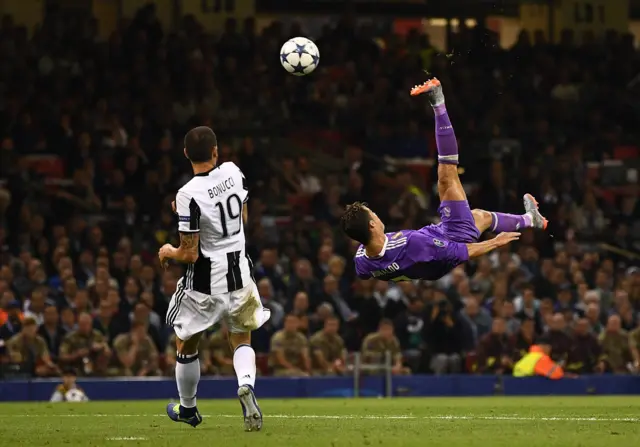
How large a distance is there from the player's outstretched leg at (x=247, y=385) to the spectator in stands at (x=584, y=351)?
10336mm

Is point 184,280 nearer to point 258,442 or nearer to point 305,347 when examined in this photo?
point 258,442

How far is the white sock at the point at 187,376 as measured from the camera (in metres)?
9.75

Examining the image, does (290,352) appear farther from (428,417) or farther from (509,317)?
(428,417)

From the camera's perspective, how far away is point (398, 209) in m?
22.1

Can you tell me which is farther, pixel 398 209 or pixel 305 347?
pixel 398 209

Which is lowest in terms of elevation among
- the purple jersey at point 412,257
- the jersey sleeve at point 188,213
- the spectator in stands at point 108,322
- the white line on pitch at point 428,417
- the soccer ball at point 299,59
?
the white line on pitch at point 428,417

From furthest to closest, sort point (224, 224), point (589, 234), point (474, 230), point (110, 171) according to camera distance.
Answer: point (589, 234) → point (110, 171) → point (474, 230) → point (224, 224)

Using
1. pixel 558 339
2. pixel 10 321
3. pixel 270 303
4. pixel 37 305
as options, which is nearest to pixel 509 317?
pixel 558 339

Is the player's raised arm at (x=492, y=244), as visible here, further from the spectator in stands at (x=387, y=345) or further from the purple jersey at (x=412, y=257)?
the spectator in stands at (x=387, y=345)

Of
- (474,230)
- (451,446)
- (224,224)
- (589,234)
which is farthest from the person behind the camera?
(589,234)

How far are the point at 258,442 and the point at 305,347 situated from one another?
31.9 ft

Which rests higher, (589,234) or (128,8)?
(128,8)

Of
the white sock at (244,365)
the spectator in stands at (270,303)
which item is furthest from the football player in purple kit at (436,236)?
the spectator in stands at (270,303)

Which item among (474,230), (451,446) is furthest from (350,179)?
(451,446)
